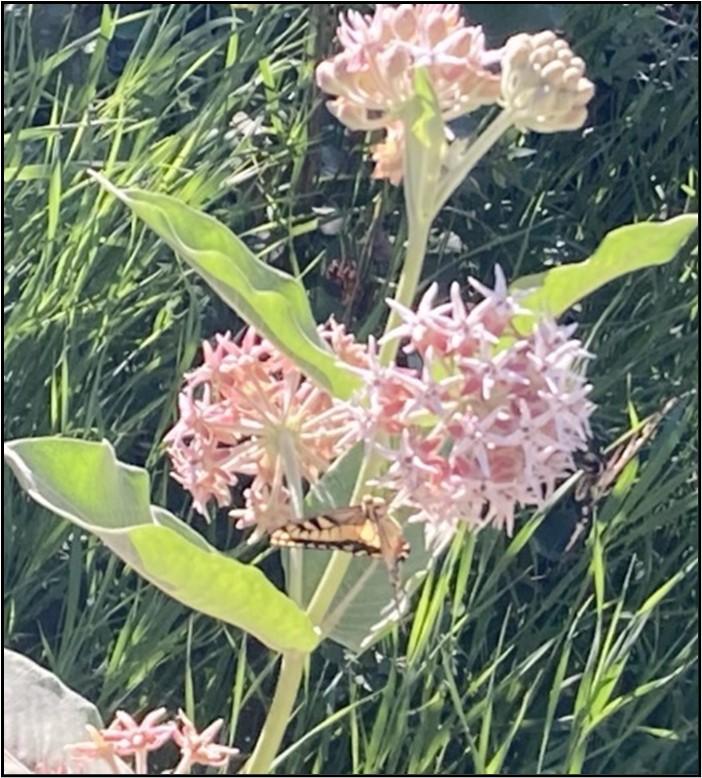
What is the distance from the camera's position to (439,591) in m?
0.77

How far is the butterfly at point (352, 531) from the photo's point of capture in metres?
0.49

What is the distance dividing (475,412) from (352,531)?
64mm

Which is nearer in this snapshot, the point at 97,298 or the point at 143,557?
the point at 143,557

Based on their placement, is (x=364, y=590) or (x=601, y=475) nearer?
(x=364, y=590)

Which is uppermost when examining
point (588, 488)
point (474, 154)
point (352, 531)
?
point (474, 154)

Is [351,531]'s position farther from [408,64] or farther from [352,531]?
[408,64]

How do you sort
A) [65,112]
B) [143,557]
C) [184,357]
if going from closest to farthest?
[143,557] → [184,357] → [65,112]

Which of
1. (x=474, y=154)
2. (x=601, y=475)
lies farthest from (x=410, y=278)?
(x=601, y=475)

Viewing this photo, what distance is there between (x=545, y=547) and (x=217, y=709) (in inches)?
10.0

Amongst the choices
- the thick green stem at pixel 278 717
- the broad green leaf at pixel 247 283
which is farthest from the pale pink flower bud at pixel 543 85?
the thick green stem at pixel 278 717

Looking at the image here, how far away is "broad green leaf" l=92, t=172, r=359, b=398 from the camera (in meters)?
0.51

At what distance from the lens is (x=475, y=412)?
483mm

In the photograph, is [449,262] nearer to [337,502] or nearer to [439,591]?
[439,591]

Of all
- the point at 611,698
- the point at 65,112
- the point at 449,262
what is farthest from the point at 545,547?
the point at 65,112
